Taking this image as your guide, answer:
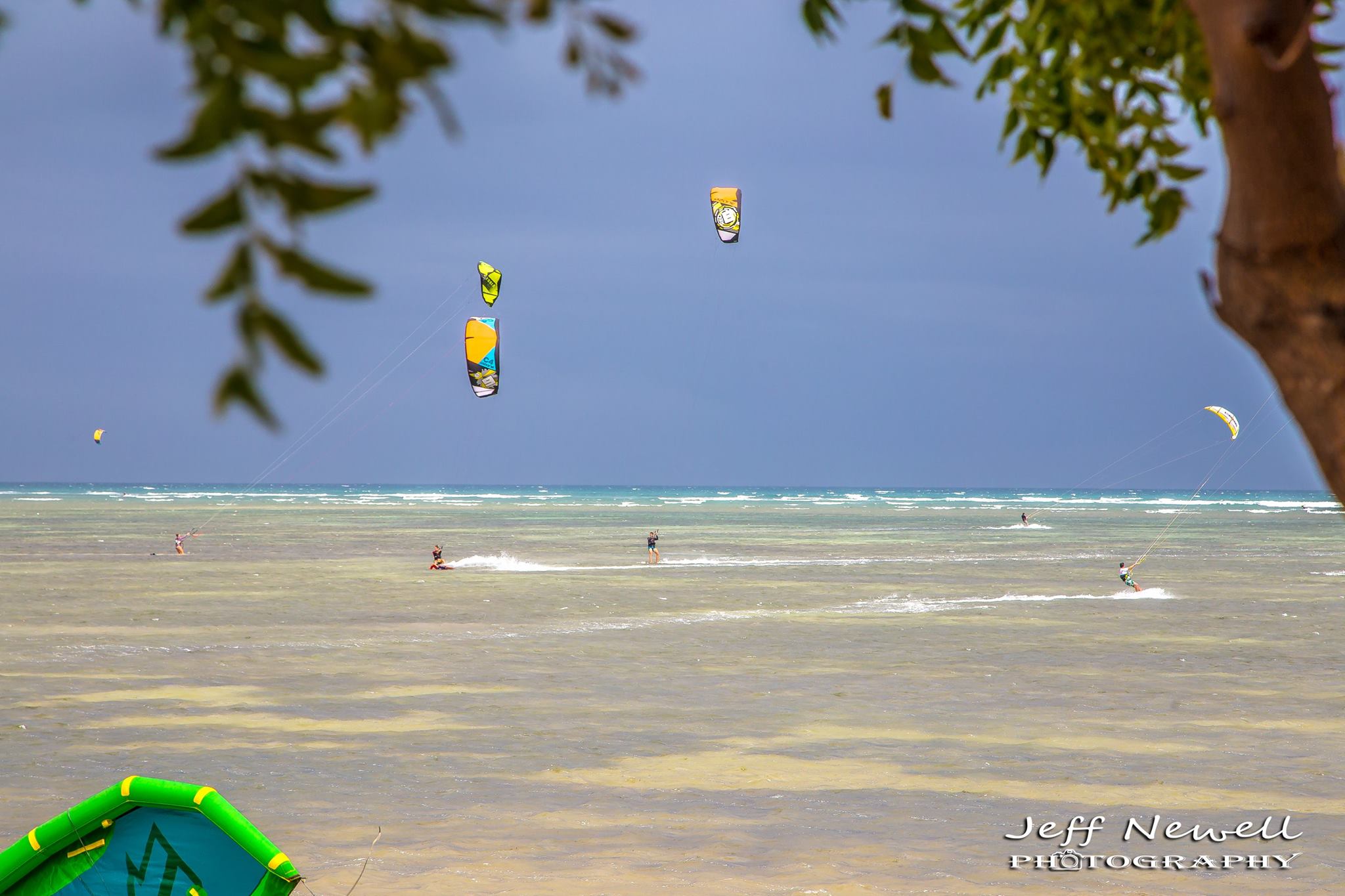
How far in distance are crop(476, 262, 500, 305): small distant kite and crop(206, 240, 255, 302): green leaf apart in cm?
3037

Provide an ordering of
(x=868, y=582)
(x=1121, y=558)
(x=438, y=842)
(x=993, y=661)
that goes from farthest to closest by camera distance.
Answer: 1. (x=1121, y=558)
2. (x=868, y=582)
3. (x=993, y=661)
4. (x=438, y=842)

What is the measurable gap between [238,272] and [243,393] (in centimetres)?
10

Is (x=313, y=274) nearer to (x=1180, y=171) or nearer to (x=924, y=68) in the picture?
(x=924, y=68)

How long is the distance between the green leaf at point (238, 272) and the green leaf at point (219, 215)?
0.02 metres

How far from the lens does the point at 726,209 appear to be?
34.8 metres

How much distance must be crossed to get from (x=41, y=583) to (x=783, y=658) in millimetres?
16476

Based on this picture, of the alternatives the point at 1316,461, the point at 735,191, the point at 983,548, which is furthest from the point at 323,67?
the point at 983,548

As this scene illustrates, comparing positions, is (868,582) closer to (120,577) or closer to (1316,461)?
(120,577)

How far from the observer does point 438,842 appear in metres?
7.37

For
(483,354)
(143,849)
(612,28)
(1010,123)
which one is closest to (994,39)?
(1010,123)

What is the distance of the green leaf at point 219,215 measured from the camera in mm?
1018

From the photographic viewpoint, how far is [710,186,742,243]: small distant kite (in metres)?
33.7

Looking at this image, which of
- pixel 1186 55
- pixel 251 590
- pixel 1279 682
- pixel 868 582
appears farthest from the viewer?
pixel 868 582

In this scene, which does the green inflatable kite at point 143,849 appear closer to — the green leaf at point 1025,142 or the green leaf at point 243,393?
the green leaf at point 1025,142
